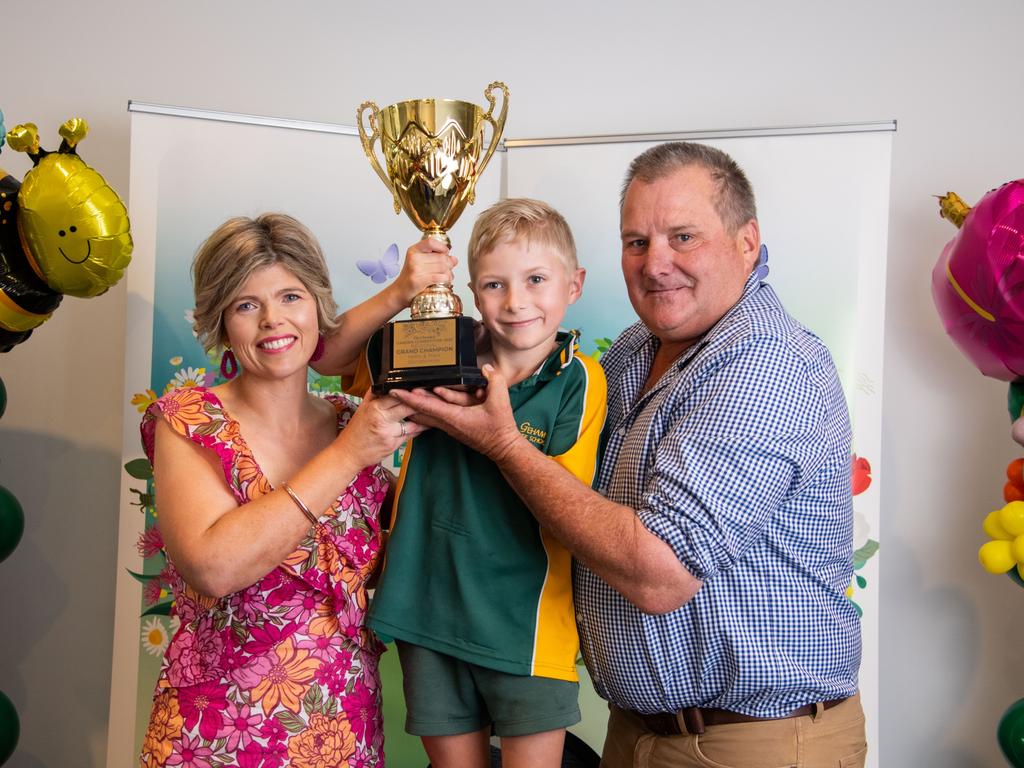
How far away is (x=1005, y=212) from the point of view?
7.98 ft

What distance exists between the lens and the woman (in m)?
1.70

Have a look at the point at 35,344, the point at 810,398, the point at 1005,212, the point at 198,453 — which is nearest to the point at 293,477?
the point at 198,453

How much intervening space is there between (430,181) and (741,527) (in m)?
0.94

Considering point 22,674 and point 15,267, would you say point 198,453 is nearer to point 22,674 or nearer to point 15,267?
point 15,267

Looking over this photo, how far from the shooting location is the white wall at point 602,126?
11.6ft

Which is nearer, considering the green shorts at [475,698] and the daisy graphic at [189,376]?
the green shorts at [475,698]

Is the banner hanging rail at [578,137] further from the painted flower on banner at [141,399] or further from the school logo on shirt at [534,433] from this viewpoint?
the school logo on shirt at [534,433]

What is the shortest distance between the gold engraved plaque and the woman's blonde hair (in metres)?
0.18

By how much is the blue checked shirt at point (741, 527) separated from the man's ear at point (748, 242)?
12cm

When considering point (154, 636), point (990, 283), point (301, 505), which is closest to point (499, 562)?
point (301, 505)

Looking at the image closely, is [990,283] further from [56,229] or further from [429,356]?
[56,229]

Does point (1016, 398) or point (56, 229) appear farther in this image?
point (1016, 398)

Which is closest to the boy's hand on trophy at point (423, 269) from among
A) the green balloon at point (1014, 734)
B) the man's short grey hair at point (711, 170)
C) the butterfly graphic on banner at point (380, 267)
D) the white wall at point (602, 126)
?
the man's short grey hair at point (711, 170)

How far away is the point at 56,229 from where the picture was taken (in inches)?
90.1
